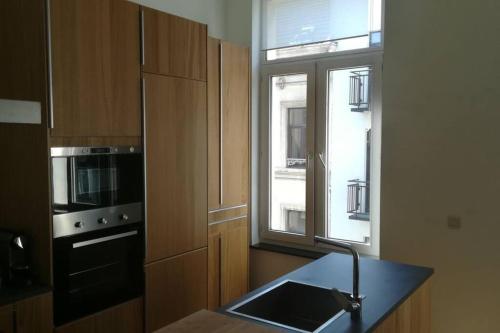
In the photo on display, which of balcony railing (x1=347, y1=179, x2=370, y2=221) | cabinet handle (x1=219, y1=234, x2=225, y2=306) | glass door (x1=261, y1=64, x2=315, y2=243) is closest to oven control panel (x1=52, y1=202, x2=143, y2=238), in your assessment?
cabinet handle (x1=219, y1=234, x2=225, y2=306)

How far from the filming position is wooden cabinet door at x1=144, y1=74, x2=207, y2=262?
2.65m

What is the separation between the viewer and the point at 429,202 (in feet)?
9.46

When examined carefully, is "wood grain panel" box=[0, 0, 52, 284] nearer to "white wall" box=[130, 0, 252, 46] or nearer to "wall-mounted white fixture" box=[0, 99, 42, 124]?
"wall-mounted white fixture" box=[0, 99, 42, 124]

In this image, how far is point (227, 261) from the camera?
3408 mm

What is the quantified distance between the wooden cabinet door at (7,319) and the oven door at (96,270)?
0.79ft

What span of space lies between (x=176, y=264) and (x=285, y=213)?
1283mm

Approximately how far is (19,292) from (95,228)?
47cm

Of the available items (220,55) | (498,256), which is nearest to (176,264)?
(220,55)

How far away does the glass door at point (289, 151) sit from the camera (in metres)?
3.59

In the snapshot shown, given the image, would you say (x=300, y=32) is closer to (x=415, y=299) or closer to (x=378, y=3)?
(x=378, y=3)

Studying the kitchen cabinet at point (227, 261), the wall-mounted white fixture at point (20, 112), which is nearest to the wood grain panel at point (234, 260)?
the kitchen cabinet at point (227, 261)

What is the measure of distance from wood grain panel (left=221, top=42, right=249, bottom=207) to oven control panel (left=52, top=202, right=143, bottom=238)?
3.05 feet

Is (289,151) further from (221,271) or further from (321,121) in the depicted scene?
(221,271)

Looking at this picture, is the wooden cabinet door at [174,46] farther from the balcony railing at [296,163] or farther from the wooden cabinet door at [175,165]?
the balcony railing at [296,163]
